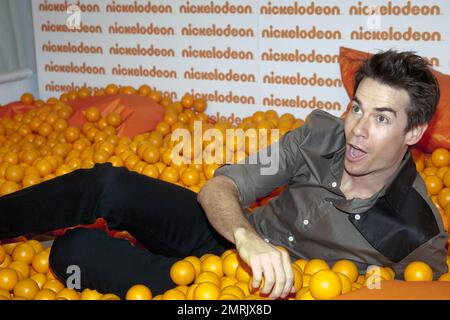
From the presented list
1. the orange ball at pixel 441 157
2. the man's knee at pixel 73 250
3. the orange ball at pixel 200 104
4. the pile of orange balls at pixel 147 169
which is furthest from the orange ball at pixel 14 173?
the orange ball at pixel 441 157

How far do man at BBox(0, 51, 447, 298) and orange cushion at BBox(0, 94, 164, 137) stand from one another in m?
1.49

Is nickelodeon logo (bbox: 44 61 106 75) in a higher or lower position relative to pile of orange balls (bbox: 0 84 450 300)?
higher

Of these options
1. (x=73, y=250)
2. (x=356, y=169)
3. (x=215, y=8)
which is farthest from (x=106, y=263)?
(x=215, y=8)

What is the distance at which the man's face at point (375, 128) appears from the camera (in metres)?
1.91

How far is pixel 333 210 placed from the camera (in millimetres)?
2016

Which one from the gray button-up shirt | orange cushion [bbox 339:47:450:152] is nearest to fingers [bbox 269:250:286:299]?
the gray button-up shirt

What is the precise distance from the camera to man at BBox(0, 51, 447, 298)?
1.92m

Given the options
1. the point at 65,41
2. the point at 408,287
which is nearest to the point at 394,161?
the point at 408,287

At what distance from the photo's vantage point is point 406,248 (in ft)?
6.34

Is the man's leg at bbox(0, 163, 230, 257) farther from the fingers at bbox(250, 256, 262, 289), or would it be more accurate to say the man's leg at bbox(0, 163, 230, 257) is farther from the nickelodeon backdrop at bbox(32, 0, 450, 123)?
the nickelodeon backdrop at bbox(32, 0, 450, 123)

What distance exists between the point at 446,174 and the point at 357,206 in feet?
3.51

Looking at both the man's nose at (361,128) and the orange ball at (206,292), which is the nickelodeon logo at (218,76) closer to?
the man's nose at (361,128)

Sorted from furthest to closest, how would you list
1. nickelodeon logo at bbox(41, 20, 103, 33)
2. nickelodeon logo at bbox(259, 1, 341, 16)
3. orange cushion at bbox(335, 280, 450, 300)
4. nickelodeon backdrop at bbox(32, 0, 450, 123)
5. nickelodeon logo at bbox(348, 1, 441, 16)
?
1. nickelodeon logo at bbox(41, 20, 103, 33)
2. nickelodeon logo at bbox(259, 1, 341, 16)
3. nickelodeon backdrop at bbox(32, 0, 450, 123)
4. nickelodeon logo at bbox(348, 1, 441, 16)
5. orange cushion at bbox(335, 280, 450, 300)

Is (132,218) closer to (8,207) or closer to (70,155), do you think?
(8,207)
